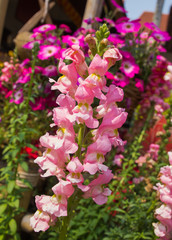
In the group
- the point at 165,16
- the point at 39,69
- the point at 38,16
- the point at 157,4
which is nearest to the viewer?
the point at 39,69

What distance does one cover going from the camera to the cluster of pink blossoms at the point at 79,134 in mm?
1005

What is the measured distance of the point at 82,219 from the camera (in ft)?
6.95

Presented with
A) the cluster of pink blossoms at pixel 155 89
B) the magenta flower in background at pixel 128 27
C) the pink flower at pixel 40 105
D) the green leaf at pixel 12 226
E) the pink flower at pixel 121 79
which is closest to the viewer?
the green leaf at pixel 12 226

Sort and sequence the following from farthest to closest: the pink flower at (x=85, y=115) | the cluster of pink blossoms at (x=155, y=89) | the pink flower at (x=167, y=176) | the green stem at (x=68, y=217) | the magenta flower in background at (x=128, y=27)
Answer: the cluster of pink blossoms at (x=155, y=89) < the magenta flower in background at (x=128, y=27) < the pink flower at (x=167, y=176) < the green stem at (x=68, y=217) < the pink flower at (x=85, y=115)

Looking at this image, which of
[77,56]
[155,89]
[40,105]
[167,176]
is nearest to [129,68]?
[155,89]

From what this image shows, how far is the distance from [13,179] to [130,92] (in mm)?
1300

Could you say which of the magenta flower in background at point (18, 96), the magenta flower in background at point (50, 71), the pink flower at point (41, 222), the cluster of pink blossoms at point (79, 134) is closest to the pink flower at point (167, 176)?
the cluster of pink blossoms at point (79, 134)

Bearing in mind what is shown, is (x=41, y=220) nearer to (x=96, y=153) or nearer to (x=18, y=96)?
(x=96, y=153)

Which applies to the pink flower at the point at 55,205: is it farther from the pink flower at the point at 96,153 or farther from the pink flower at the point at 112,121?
the pink flower at the point at 112,121

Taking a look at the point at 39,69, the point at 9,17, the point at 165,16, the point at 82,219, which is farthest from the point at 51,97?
the point at 165,16

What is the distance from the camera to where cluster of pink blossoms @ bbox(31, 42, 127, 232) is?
3.30ft

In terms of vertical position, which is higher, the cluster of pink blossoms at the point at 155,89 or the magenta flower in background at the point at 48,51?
the magenta flower in background at the point at 48,51

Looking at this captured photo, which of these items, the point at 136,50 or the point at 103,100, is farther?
the point at 136,50

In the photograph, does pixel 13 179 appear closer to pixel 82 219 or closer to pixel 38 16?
pixel 82 219
